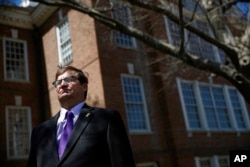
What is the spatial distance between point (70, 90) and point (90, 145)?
519mm

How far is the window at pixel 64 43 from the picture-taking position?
15.1m

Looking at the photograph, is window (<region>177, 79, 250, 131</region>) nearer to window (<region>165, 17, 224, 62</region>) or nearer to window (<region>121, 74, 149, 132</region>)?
window (<region>165, 17, 224, 62</region>)

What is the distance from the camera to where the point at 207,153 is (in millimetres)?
15273

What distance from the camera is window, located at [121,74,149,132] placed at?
1341 centimetres

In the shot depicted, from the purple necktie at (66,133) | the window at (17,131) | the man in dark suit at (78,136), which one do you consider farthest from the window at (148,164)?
the purple necktie at (66,133)

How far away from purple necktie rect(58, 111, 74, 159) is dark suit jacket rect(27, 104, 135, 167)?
0.04 meters

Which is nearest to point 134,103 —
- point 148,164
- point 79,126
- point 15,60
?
point 148,164

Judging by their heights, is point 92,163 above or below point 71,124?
below

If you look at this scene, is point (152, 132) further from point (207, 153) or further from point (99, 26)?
point (99, 26)

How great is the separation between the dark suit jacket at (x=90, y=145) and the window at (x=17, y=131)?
496 inches

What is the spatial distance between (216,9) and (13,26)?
10692mm

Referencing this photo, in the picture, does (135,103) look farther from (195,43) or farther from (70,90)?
(70,90)

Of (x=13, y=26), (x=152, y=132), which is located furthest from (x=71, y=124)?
(x=13, y=26)

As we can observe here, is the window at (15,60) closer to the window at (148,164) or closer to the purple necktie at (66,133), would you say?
the window at (148,164)
